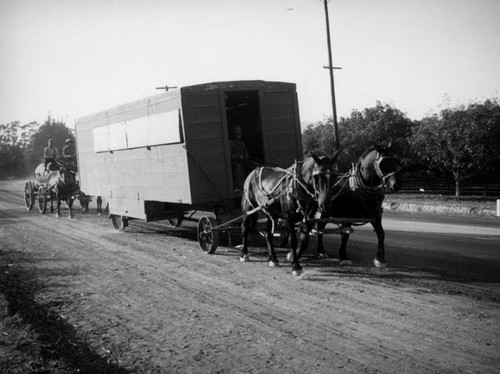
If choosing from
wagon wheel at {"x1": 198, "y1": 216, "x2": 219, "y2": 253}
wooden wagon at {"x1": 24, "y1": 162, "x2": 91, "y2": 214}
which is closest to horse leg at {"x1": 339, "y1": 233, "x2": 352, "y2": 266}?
wagon wheel at {"x1": 198, "y1": 216, "x2": 219, "y2": 253}

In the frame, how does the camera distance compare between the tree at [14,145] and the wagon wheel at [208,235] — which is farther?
the tree at [14,145]

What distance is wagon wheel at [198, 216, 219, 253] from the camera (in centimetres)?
998

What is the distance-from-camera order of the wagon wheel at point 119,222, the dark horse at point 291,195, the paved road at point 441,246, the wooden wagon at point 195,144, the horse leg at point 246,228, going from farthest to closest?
the wagon wheel at point 119,222, the wooden wagon at point 195,144, the horse leg at point 246,228, the paved road at point 441,246, the dark horse at point 291,195

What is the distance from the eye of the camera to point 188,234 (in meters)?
13.3

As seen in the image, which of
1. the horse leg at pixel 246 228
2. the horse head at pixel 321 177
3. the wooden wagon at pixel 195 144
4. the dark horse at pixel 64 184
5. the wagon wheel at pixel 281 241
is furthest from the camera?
the dark horse at pixel 64 184

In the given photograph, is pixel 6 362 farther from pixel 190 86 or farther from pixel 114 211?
pixel 114 211

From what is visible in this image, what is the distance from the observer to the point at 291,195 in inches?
316

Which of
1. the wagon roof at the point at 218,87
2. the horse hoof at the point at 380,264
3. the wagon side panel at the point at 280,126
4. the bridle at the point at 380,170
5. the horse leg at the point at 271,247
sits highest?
the wagon roof at the point at 218,87

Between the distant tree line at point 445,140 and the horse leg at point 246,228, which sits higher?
the distant tree line at point 445,140

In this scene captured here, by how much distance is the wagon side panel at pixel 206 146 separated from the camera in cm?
952

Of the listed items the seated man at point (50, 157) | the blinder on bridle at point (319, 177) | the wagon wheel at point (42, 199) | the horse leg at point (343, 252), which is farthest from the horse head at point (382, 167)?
the wagon wheel at point (42, 199)

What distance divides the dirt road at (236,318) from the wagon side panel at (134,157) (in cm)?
203

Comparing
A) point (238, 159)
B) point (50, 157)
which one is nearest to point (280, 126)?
point (238, 159)

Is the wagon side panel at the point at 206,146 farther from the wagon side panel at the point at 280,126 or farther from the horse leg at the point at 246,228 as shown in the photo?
the wagon side panel at the point at 280,126
